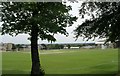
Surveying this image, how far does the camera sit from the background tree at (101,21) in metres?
7.86

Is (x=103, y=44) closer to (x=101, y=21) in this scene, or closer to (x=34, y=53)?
(x=101, y=21)

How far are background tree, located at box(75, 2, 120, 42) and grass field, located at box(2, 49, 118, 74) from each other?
67 cm

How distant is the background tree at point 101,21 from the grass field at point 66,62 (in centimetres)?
67

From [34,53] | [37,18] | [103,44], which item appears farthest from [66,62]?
[37,18]

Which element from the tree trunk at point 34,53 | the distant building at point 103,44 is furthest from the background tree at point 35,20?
the distant building at point 103,44

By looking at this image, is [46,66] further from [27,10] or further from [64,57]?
[27,10]

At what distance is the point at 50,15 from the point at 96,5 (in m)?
1.19

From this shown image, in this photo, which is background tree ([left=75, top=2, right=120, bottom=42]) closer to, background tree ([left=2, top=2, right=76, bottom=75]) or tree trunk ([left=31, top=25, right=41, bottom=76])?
background tree ([left=2, top=2, right=76, bottom=75])

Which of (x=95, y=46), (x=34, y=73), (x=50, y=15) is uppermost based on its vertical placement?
(x=50, y=15)

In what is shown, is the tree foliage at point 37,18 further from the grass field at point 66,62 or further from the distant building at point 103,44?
the distant building at point 103,44

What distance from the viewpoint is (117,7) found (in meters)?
7.88

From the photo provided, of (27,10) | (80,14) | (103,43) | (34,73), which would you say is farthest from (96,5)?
(34,73)

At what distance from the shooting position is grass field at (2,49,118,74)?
8539mm

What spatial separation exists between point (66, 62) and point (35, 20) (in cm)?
174
